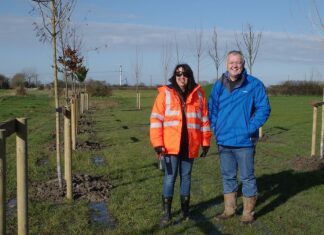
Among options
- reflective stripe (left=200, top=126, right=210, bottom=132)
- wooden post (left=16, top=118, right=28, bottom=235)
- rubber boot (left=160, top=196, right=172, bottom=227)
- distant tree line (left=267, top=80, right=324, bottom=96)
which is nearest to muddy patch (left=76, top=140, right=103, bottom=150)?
rubber boot (left=160, top=196, right=172, bottom=227)

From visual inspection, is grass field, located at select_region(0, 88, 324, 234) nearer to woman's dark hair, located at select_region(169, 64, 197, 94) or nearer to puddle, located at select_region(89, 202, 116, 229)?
puddle, located at select_region(89, 202, 116, 229)

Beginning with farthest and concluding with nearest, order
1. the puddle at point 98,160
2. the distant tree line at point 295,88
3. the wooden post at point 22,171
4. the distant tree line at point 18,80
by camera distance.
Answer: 1. the distant tree line at point 18,80
2. the distant tree line at point 295,88
3. the puddle at point 98,160
4. the wooden post at point 22,171

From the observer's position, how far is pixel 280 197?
24.2 feet

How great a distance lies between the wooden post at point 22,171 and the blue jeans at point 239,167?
112 inches

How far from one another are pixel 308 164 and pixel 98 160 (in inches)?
181

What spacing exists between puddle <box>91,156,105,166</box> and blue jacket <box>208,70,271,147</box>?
4.85 meters

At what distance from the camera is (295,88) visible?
220 feet

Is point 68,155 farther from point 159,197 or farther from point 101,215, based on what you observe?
point 159,197

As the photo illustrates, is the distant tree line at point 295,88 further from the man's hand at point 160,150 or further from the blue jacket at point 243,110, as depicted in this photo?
the man's hand at point 160,150

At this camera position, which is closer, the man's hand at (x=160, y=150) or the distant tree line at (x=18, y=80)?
the man's hand at (x=160, y=150)

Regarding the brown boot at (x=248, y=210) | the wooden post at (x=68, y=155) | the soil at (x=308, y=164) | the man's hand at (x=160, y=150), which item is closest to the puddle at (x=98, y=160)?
the wooden post at (x=68, y=155)

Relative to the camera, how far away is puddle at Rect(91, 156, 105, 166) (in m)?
10.5

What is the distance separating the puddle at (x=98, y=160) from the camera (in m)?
10.5

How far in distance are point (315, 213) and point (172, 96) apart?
255cm
